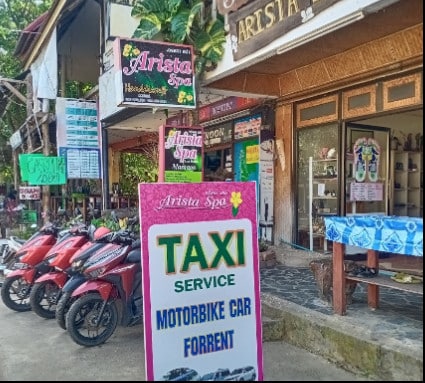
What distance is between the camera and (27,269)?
5.82 metres

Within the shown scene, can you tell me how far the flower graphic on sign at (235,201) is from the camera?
143 inches

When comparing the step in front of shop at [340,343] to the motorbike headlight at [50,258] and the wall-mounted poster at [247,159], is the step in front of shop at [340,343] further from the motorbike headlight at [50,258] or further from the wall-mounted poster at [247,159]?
the wall-mounted poster at [247,159]

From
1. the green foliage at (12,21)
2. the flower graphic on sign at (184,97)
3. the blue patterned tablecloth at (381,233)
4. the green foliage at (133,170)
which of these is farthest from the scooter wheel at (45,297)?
the green foliage at (12,21)

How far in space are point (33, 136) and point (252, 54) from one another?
11.0 meters

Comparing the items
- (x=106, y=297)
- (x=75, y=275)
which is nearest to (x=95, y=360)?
(x=106, y=297)

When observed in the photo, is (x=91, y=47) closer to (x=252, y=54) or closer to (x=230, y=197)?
(x=252, y=54)

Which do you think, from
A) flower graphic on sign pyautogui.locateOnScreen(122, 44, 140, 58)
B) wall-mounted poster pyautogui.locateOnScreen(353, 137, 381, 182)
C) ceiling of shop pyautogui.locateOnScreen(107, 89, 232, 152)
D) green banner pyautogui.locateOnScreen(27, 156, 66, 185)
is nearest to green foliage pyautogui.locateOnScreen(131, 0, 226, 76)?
flower graphic on sign pyautogui.locateOnScreen(122, 44, 140, 58)

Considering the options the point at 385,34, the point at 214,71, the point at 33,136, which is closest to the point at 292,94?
the point at 214,71

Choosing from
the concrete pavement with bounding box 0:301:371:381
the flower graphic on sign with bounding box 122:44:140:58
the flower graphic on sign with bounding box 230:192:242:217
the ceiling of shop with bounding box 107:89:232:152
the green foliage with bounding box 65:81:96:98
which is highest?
the green foliage with bounding box 65:81:96:98

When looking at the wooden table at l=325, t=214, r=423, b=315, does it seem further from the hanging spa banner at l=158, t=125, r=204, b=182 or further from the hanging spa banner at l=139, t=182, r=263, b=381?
the hanging spa banner at l=158, t=125, r=204, b=182

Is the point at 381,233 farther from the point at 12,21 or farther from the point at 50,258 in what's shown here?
the point at 12,21

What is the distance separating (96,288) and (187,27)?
12.7ft

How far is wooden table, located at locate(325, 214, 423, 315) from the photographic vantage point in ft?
11.7

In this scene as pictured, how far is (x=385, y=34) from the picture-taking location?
5633 millimetres
